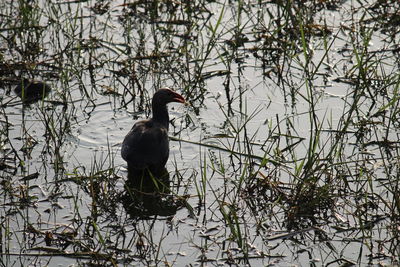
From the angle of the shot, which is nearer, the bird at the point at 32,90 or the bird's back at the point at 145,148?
the bird's back at the point at 145,148

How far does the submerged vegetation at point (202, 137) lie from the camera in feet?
20.5

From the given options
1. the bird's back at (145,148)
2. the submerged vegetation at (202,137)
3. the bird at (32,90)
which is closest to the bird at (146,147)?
the bird's back at (145,148)

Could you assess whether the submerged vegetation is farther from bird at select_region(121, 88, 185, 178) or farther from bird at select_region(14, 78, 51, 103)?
bird at select_region(121, 88, 185, 178)

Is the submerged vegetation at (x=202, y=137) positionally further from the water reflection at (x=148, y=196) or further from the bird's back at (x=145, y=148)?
the bird's back at (x=145, y=148)

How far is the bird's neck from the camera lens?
805 centimetres

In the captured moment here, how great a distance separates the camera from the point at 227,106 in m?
8.69

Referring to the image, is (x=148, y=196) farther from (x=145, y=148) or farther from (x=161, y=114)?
(x=161, y=114)

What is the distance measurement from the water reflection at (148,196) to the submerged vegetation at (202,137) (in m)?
0.02

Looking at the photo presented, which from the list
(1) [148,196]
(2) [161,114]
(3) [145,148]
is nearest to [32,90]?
(2) [161,114]

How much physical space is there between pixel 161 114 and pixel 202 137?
45 centimetres

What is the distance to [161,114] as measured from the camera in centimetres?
809

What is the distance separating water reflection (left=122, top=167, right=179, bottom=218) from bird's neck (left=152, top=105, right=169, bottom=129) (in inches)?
25.4

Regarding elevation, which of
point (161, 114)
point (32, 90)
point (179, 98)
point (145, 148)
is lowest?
point (145, 148)

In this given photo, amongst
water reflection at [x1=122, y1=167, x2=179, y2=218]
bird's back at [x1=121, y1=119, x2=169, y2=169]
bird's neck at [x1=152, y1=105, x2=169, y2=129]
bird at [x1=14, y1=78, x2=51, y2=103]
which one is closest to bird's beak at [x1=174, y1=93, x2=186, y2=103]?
bird's neck at [x1=152, y1=105, x2=169, y2=129]
